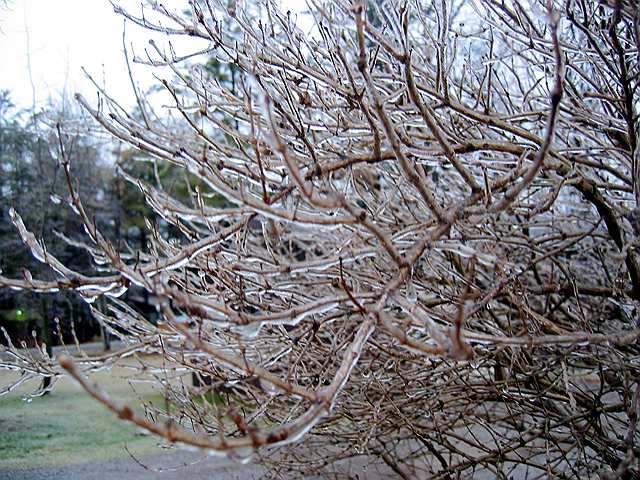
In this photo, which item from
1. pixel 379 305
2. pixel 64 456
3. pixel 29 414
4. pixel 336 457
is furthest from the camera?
pixel 29 414

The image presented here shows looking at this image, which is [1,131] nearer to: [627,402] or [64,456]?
[64,456]

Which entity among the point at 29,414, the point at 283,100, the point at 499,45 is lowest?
the point at 29,414

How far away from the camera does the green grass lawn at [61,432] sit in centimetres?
849

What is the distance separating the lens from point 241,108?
3238 millimetres

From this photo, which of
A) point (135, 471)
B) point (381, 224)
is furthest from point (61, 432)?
point (381, 224)

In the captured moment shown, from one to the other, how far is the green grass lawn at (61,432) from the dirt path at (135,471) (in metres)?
0.27

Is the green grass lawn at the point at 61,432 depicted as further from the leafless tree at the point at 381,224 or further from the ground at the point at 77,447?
the leafless tree at the point at 381,224

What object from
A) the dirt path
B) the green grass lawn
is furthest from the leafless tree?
the green grass lawn

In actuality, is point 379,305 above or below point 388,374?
above

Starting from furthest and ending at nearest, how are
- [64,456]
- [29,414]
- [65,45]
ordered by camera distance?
[29,414] → [64,456] → [65,45]

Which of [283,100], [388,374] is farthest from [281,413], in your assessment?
[283,100]

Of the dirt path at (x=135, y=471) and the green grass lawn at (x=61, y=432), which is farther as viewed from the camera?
the green grass lawn at (x=61, y=432)

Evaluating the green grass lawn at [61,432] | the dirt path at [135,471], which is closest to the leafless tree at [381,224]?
the dirt path at [135,471]

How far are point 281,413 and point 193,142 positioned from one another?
1998mm
